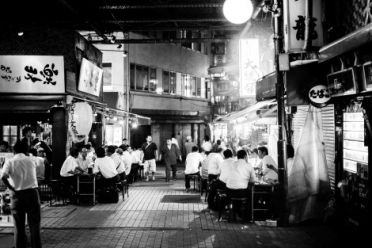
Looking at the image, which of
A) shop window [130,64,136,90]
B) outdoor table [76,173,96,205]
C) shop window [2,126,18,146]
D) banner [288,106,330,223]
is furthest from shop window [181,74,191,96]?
banner [288,106,330,223]

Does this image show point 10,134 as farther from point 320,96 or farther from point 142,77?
point 320,96

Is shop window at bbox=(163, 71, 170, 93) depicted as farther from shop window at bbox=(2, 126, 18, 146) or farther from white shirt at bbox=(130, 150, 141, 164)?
shop window at bbox=(2, 126, 18, 146)

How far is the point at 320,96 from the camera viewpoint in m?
10.1

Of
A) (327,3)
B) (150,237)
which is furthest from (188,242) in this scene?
(327,3)

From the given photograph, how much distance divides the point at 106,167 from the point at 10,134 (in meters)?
7.36

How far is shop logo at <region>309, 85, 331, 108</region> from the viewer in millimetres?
10102

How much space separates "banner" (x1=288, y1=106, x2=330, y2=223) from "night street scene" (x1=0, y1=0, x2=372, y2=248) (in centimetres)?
3

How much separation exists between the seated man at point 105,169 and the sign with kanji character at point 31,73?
384cm

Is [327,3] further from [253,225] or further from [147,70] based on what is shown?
[147,70]

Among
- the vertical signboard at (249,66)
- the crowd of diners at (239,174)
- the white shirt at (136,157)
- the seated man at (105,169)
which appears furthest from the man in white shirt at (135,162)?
the vertical signboard at (249,66)

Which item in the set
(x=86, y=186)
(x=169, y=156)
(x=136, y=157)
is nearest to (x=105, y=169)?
(x=86, y=186)

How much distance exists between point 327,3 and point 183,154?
85.9 ft

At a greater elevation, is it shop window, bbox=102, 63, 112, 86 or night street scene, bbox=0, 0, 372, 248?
shop window, bbox=102, 63, 112, 86

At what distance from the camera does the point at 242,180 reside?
1065 cm
